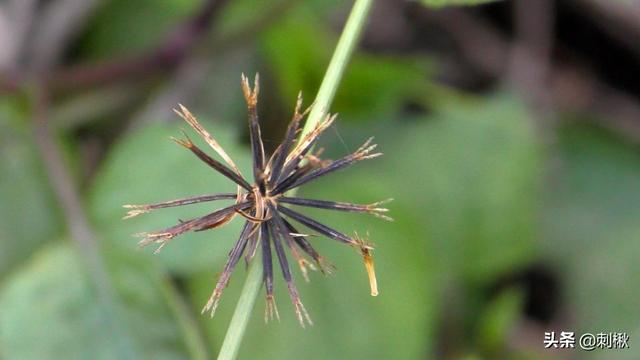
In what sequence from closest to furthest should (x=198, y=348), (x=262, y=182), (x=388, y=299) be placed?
1. (x=262, y=182)
2. (x=198, y=348)
3. (x=388, y=299)

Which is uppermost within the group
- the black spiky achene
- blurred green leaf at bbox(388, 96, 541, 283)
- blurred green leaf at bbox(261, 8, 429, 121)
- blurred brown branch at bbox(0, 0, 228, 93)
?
blurred brown branch at bbox(0, 0, 228, 93)

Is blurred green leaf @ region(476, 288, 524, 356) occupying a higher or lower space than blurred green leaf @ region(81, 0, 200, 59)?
lower

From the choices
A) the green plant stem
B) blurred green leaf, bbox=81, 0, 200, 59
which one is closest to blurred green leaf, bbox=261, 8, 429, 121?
blurred green leaf, bbox=81, 0, 200, 59

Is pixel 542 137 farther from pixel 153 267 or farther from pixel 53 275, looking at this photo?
pixel 53 275

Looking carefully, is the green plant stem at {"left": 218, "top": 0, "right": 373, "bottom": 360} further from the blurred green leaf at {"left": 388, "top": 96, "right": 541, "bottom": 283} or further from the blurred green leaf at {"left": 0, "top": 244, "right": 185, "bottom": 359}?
the blurred green leaf at {"left": 388, "top": 96, "right": 541, "bottom": 283}

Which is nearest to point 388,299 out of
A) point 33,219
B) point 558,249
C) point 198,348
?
point 198,348

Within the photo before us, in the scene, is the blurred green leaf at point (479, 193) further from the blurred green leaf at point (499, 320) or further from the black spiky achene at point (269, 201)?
the black spiky achene at point (269, 201)
